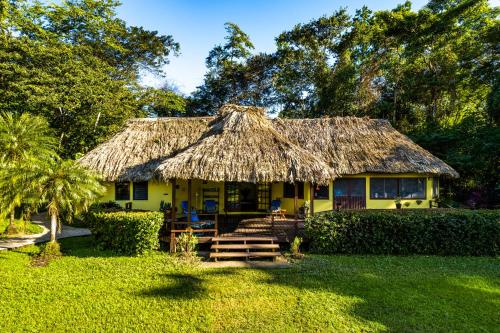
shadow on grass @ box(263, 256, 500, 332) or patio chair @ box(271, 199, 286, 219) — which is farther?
patio chair @ box(271, 199, 286, 219)

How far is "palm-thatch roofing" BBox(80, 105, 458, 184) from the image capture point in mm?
10500

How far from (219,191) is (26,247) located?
26.2ft

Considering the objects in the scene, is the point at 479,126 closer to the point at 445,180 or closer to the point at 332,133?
the point at 445,180

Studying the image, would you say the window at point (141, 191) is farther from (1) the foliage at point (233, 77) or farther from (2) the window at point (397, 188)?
(1) the foliage at point (233, 77)

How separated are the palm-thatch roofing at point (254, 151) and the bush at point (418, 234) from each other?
1933 mm

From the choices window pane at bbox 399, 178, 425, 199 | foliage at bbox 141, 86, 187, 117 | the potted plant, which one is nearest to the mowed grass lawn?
the potted plant

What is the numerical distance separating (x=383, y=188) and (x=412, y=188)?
1545mm

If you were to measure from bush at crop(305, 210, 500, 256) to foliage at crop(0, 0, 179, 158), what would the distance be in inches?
677

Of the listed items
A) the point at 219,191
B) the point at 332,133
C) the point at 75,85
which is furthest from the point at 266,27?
the point at 75,85

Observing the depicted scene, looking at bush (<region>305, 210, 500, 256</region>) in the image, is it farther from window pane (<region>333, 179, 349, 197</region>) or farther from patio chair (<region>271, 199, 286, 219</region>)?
window pane (<region>333, 179, 349, 197</region>)

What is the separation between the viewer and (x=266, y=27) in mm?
16812

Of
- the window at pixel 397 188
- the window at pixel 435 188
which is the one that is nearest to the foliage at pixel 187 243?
→ the window at pixel 397 188

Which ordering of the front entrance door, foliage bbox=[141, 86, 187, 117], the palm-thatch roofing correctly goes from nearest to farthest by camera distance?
1. the palm-thatch roofing
2. the front entrance door
3. foliage bbox=[141, 86, 187, 117]

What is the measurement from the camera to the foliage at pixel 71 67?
55.7ft
